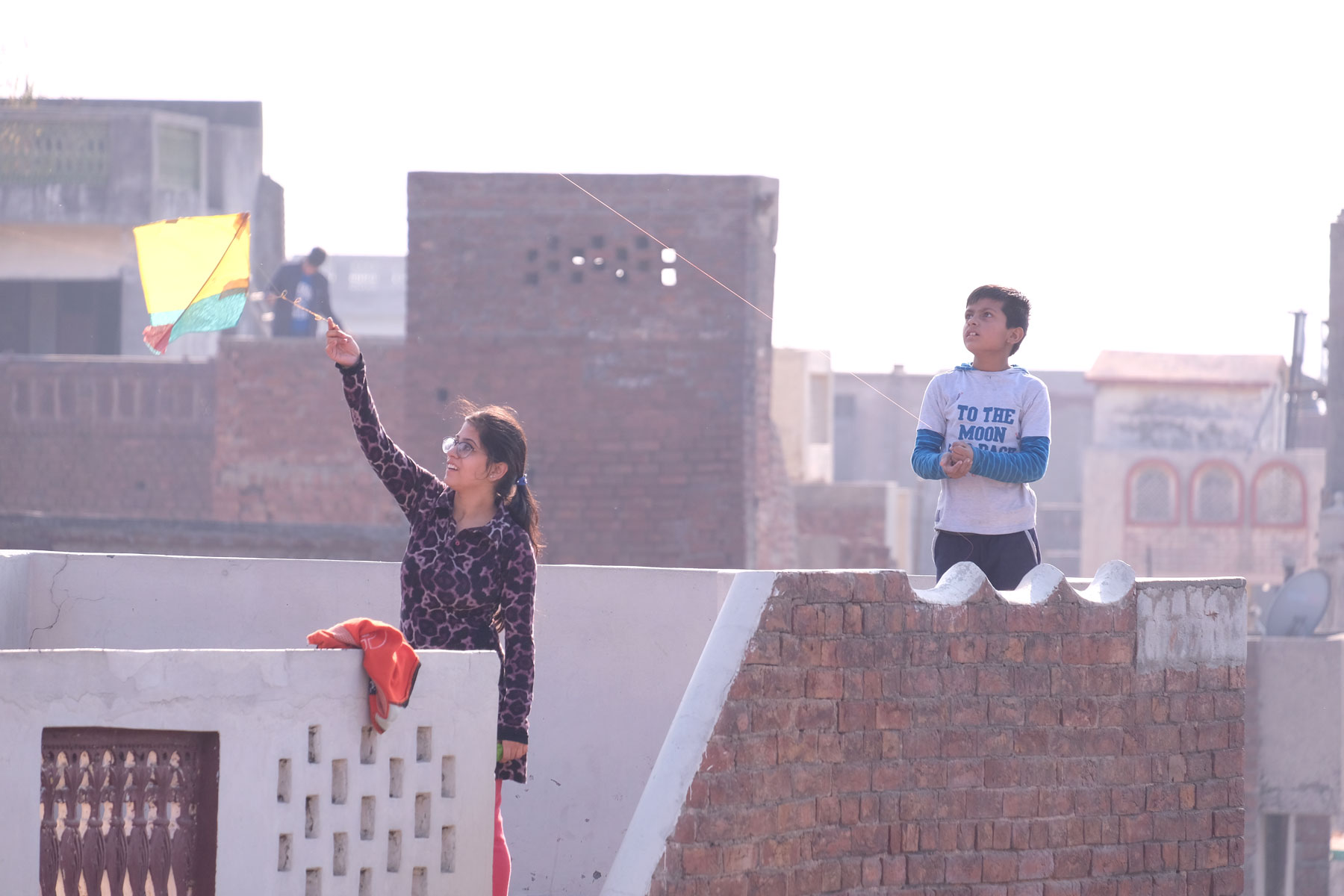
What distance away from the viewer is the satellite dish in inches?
752

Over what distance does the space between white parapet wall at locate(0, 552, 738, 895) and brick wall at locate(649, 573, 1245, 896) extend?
914 millimetres

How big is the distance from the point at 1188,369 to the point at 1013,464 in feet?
113

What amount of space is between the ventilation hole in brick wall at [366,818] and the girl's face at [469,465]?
820mm

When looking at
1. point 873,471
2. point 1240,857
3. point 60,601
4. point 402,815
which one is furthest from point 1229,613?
point 873,471

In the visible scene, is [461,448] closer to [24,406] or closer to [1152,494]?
[24,406]

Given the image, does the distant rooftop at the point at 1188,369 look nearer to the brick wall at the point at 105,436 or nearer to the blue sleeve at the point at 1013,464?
the brick wall at the point at 105,436

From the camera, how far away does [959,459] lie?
5.29 meters

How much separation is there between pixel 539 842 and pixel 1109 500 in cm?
3185

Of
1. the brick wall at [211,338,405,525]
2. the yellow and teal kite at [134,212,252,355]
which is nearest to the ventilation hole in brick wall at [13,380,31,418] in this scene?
the brick wall at [211,338,405,525]

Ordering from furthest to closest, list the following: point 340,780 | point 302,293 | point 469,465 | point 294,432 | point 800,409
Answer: point 800,409 < point 294,432 < point 302,293 < point 469,465 < point 340,780

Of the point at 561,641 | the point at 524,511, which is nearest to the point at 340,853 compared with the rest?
the point at 524,511

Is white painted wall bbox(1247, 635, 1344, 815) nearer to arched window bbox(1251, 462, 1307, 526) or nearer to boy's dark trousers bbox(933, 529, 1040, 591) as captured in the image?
boy's dark trousers bbox(933, 529, 1040, 591)

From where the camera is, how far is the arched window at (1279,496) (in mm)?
A: 35969

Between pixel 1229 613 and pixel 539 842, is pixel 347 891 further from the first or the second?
pixel 1229 613
